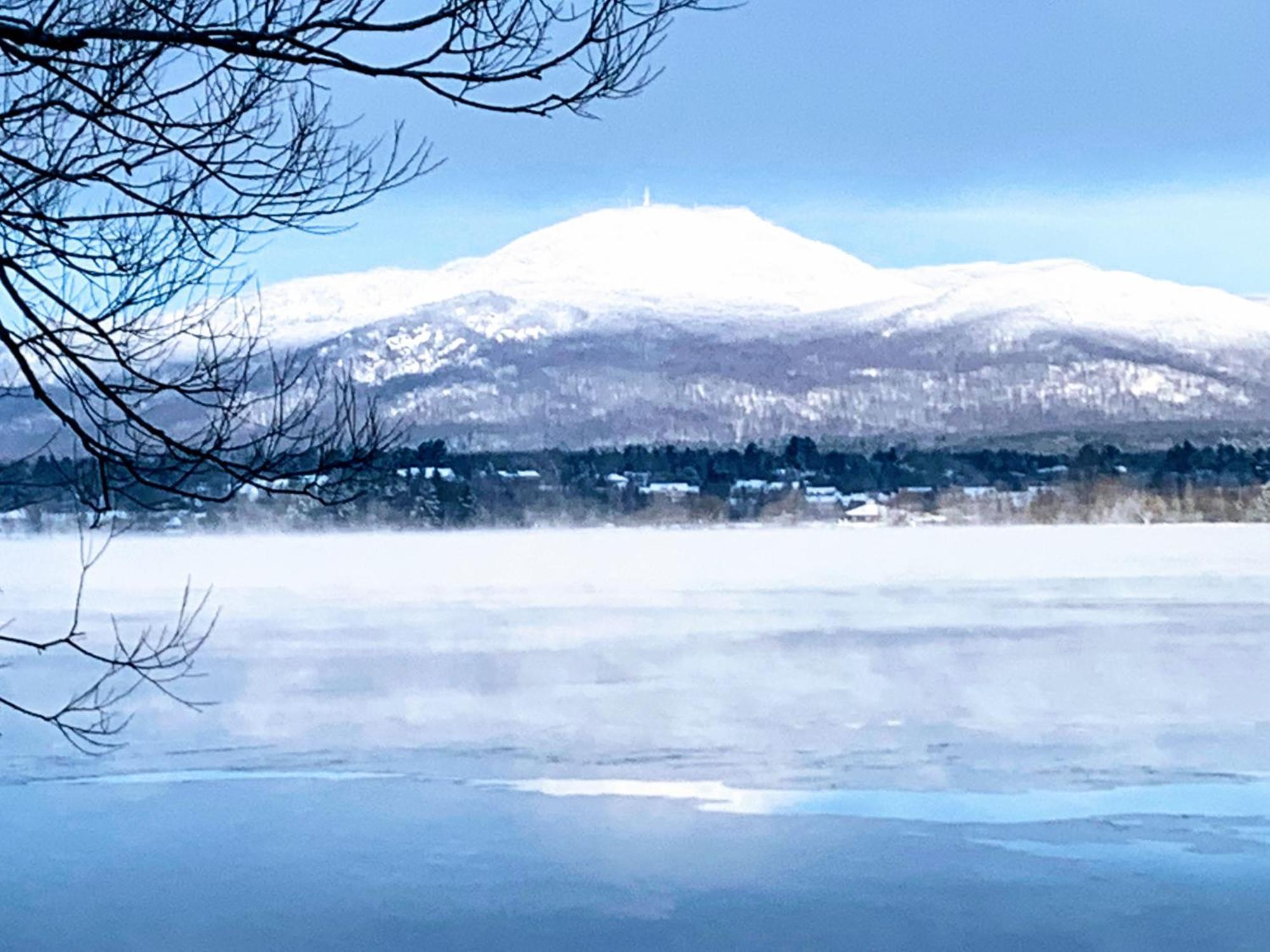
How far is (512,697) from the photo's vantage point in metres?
14.3

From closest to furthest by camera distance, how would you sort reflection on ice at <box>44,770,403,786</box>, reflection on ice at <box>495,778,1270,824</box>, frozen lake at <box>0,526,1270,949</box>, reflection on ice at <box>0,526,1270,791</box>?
1. frozen lake at <box>0,526,1270,949</box>
2. reflection on ice at <box>495,778,1270,824</box>
3. reflection on ice at <box>44,770,403,786</box>
4. reflection on ice at <box>0,526,1270,791</box>

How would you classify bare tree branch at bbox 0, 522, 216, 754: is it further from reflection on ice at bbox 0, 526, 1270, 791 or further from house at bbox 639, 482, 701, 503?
house at bbox 639, 482, 701, 503

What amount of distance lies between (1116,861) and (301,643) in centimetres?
1159

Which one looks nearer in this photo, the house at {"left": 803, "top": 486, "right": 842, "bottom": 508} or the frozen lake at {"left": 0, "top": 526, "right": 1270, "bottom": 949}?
the frozen lake at {"left": 0, "top": 526, "right": 1270, "bottom": 949}

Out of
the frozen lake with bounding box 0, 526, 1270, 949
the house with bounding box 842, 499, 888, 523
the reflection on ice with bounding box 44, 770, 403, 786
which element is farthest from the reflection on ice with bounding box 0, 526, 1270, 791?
the house with bounding box 842, 499, 888, 523

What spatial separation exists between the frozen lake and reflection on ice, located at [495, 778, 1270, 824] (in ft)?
0.10

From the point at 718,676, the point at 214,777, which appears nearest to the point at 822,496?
the point at 718,676

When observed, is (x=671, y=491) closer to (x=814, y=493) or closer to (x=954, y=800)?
(x=814, y=493)

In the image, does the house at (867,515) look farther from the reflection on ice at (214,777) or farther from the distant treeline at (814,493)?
the reflection on ice at (214,777)

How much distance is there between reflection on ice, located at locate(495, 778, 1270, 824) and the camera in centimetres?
949

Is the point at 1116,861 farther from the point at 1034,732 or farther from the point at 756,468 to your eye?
the point at 756,468

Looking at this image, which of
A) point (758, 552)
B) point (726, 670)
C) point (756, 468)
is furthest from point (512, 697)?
point (756, 468)

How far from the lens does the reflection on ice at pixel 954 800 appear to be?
9492 mm

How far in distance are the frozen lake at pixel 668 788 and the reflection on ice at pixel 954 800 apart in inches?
1.3
